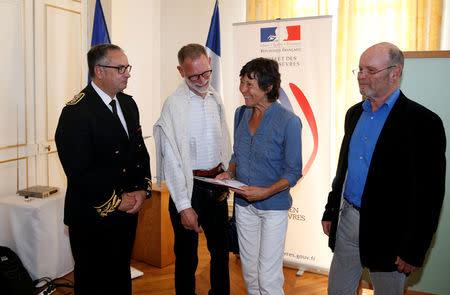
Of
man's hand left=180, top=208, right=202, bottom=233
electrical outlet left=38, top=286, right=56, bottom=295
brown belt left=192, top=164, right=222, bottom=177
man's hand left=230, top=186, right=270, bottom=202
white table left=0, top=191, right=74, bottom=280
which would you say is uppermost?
brown belt left=192, top=164, right=222, bottom=177

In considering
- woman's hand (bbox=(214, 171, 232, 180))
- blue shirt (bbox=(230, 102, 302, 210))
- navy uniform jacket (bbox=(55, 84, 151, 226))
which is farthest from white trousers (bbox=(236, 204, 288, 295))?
navy uniform jacket (bbox=(55, 84, 151, 226))

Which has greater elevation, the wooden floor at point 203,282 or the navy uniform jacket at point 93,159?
the navy uniform jacket at point 93,159

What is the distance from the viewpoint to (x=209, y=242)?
8.23 feet

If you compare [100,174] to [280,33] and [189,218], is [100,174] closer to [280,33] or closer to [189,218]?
[189,218]

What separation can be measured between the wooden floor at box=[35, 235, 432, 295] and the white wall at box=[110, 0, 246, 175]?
5.78ft

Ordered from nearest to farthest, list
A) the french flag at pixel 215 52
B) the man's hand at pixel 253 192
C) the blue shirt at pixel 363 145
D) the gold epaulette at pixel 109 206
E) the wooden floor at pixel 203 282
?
the blue shirt at pixel 363 145 < the man's hand at pixel 253 192 < the gold epaulette at pixel 109 206 < the wooden floor at pixel 203 282 < the french flag at pixel 215 52

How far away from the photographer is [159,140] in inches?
93.1

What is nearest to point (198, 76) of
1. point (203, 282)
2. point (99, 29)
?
point (99, 29)

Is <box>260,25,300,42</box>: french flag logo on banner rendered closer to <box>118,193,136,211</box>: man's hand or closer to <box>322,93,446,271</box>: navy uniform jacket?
<box>322,93,446,271</box>: navy uniform jacket

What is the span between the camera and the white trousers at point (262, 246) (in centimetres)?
208

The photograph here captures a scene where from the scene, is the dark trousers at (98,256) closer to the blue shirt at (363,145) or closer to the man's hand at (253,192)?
the man's hand at (253,192)

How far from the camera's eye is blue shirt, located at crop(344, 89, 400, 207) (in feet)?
6.09

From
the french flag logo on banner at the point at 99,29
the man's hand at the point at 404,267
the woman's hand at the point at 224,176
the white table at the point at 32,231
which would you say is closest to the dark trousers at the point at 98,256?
the woman's hand at the point at 224,176

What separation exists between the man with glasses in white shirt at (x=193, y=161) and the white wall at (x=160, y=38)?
2.24 meters
